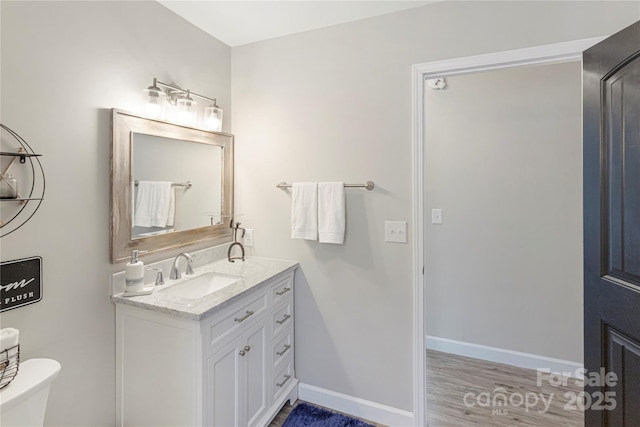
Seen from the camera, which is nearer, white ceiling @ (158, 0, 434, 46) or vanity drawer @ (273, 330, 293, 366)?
white ceiling @ (158, 0, 434, 46)

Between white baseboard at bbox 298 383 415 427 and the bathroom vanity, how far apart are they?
1.03 feet

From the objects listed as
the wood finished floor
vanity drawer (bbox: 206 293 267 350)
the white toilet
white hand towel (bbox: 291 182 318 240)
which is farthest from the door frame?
the white toilet

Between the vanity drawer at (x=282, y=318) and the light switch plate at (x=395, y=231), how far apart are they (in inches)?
30.9

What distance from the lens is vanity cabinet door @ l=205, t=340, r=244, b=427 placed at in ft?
4.69

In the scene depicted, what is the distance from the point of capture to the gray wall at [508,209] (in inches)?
92.4

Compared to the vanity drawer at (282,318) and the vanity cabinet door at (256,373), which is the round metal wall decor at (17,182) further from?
the vanity drawer at (282,318)

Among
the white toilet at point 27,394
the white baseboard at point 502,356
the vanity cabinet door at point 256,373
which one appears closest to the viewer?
the white toilet at point 27,394

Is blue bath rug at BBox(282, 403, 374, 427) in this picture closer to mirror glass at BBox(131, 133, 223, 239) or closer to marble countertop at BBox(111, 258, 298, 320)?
marble countertop at BBox(111, 258, 298, 320)

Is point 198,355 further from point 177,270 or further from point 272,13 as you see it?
point 272,13

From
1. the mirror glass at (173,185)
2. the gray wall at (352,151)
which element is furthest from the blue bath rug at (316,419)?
the mirror glass at (173,185)

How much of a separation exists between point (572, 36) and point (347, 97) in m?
1.14

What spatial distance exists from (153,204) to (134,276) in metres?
0.42

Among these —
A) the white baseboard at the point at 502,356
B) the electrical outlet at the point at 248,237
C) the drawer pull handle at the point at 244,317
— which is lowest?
the white baseboard at the point at 502,356

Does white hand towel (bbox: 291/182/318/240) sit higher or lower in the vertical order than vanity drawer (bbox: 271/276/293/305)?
higher
